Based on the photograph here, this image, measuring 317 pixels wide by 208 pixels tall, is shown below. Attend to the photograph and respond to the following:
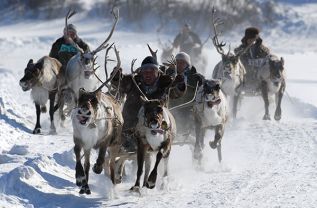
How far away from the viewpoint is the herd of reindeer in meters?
10.0

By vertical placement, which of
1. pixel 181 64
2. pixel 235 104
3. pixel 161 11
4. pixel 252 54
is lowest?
pixel 235 104

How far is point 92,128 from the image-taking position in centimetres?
999

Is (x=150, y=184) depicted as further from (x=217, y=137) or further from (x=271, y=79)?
(x=271, y=79)

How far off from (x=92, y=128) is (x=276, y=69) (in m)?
9.98

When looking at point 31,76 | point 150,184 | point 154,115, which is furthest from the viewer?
point 31,76

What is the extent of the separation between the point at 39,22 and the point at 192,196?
45.5 meters

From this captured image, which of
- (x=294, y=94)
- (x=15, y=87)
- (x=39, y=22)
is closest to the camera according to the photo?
(x=15, y=87)

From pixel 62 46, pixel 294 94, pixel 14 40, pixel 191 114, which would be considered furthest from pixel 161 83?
pixel 14 40

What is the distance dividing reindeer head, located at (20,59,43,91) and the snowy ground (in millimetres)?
888

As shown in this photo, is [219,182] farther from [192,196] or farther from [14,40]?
[14,40]

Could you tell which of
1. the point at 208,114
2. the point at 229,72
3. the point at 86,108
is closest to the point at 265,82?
the point at 229,72

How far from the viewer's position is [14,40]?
42656mm

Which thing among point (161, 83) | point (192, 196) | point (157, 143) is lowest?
point (192, 196)

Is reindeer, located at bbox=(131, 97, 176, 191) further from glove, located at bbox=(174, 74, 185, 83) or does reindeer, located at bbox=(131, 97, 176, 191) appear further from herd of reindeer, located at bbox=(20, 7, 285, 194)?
glove, located at bbox=(174, 74, 185, 83)
